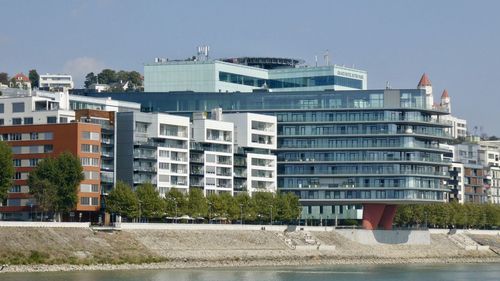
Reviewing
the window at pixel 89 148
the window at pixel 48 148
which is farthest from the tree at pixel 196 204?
the window at pixel 48 148

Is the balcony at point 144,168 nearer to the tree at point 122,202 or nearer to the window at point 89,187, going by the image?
the window at point 89,187

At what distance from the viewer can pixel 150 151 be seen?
19400 centimetres

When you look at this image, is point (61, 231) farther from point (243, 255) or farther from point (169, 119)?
point (169, 119)

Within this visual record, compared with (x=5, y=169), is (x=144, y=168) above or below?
above

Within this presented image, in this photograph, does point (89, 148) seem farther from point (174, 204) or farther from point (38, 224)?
point (38, 224)

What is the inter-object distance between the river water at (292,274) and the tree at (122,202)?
22.7 metres

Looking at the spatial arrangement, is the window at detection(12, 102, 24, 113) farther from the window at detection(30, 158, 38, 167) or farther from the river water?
the river water

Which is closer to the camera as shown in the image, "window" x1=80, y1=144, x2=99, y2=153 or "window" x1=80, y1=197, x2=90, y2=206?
"window" x1=80, y1=197, x2=90, y2=206

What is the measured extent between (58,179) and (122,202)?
10441mm

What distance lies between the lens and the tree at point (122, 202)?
17838cm

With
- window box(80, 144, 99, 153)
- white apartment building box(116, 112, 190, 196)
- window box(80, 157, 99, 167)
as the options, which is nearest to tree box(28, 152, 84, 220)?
window box(80, 157, 99, 167)

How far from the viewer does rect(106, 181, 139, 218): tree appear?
17838 cm

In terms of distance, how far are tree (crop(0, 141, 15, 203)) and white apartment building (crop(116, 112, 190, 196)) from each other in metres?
24.7

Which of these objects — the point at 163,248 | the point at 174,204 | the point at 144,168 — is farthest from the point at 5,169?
the point at 144,168
